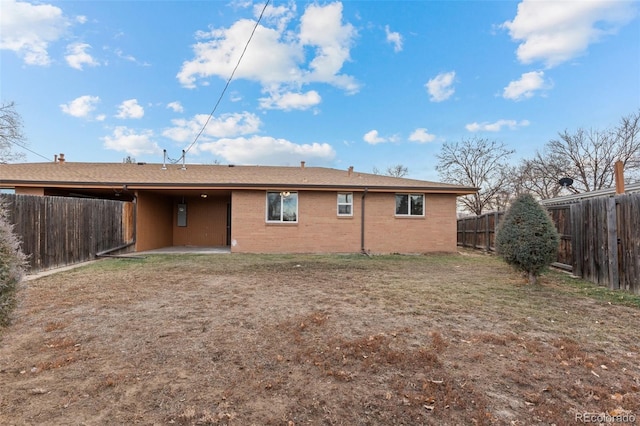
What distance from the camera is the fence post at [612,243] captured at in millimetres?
6316

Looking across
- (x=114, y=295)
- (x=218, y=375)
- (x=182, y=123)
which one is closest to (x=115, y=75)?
(x=182, y=123)

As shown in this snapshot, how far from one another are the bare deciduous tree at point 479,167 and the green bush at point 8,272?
83.3ft

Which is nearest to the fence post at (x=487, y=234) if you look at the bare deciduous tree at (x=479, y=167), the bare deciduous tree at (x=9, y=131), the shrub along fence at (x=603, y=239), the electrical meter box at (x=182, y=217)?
the shrub along fence at (x=603, y=239)

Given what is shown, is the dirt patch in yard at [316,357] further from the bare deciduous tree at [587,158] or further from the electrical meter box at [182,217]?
the bare deciduous tree at [587,158]

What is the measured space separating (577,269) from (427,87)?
11209mm

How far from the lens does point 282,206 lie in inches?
510

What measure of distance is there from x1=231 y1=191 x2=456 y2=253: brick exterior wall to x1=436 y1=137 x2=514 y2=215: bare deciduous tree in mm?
12445

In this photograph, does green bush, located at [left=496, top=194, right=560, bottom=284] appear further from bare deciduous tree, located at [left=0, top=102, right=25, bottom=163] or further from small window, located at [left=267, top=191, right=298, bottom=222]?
bare deciduous tree, located at [left=0, top=102, right=25, bottom=163]

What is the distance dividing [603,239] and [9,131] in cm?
2392

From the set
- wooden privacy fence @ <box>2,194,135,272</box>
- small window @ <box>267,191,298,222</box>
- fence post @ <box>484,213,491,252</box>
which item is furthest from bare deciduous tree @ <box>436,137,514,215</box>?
wooden privacy fence @ <box>2,194,135,272</box>

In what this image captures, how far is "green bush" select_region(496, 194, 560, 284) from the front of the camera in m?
6.58

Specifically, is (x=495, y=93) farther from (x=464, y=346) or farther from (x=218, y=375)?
(x=218, y=375)

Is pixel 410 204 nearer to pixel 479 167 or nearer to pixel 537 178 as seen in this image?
pixel 479 167

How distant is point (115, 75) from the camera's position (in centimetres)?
1348
